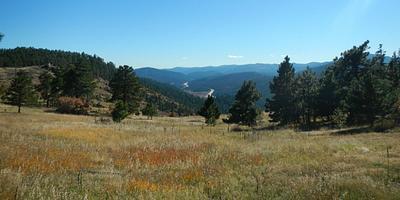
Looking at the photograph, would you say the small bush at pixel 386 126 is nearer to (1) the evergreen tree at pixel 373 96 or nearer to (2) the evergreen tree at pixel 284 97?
(1) the evergreen tree at pixel 373 96

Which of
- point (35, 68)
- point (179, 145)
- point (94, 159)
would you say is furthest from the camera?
point (35, 68)

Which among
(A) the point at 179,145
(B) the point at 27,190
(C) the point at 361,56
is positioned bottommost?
(A) the point at 179,145

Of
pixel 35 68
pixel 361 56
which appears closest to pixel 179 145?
pixel 361 56

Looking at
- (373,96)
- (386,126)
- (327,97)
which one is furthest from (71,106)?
(386,126)

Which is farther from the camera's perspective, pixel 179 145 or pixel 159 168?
pixel 179 145

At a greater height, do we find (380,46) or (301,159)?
(380,46)

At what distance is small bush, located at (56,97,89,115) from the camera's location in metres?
76.1

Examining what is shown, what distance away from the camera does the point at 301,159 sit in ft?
57.2

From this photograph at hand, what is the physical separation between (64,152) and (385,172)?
38.8ft

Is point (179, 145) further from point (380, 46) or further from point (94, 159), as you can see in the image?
point (380, 46)

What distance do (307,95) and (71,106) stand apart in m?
44.1

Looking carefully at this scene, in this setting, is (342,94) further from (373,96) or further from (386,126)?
(386,126)

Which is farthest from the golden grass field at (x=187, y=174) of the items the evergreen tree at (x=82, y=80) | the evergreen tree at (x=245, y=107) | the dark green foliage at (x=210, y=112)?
the evergreen tree at (x=82, y=80)

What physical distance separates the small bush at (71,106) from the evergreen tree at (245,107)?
31661 mm
